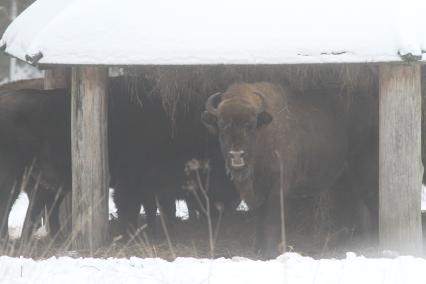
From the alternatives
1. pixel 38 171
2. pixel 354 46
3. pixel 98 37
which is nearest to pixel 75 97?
pixel 98 37

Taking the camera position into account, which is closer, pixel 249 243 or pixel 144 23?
pixel 144 23

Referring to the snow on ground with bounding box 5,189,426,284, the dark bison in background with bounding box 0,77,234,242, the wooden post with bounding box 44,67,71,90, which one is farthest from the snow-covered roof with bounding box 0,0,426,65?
the wooden post with bounding box 44,67,71,90

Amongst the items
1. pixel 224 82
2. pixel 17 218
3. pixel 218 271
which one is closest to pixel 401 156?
pixel 218 271

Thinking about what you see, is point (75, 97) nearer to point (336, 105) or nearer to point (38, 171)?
point (38, 171)

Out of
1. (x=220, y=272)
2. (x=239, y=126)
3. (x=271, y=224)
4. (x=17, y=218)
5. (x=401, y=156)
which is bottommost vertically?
(x=17, y=218)

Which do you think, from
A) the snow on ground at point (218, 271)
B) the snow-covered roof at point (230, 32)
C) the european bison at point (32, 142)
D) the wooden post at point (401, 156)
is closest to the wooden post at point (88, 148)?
the snow-covered roof at point (230, 32)

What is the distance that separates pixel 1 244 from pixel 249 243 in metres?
3.13

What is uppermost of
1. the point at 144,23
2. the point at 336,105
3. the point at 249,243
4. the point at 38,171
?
the point at 144,23

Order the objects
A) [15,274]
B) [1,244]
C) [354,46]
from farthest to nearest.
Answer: [1,244], [354,46], [15,274]

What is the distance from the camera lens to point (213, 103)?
10.8 meters

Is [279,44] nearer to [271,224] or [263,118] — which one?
[263,118]

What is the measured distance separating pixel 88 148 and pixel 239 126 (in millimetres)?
1742

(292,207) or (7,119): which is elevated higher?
(7,119)

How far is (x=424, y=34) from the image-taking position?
9.55 metres
